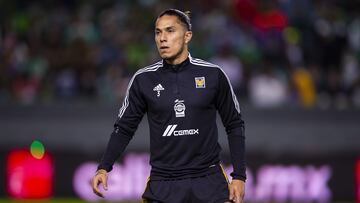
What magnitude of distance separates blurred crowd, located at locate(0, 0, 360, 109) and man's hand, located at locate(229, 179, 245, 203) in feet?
23.6

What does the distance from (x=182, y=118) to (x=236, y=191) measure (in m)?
0.63

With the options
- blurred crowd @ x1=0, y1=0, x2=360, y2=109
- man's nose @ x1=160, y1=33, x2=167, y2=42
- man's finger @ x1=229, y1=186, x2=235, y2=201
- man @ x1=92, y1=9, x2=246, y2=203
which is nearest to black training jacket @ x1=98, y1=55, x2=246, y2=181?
man @ x1=92, y1=9, x2=246, y2=203

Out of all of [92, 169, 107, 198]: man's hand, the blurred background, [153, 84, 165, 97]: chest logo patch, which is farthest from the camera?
the blurred background

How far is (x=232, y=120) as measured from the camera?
618 centimetres

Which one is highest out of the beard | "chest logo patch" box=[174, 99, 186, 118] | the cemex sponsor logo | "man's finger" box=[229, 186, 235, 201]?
the beard

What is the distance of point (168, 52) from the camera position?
19.7 feet

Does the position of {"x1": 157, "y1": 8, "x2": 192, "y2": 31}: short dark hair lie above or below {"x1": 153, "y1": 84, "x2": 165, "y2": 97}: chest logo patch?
above

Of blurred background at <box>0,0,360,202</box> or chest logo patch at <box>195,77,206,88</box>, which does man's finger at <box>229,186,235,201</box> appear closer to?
chest logo patch at <box>195,77,206,88</box>

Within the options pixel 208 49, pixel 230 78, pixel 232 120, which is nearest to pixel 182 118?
pixel 232 120

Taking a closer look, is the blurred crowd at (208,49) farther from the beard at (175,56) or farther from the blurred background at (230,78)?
the beard at (175,56)

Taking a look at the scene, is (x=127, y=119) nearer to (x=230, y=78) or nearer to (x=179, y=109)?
(x=179, y=109)

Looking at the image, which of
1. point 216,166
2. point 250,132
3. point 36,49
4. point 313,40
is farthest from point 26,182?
point 216,166

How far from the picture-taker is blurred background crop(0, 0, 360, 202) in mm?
13016

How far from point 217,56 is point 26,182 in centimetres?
370
